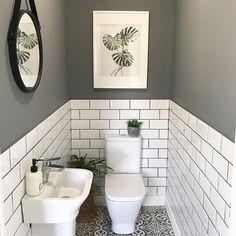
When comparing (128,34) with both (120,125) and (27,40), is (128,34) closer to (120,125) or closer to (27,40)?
(120,125)

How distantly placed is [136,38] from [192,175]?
1420mm

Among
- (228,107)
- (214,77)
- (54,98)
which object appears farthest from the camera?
(54,98)

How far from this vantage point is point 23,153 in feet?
4.85

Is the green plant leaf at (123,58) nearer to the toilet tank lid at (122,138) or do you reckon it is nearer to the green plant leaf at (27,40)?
the toilet tank lid at (122,138)

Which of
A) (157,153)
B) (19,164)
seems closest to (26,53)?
(19,164)

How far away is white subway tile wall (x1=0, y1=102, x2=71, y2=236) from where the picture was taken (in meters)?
1.28

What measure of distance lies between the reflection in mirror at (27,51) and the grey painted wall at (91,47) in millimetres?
1112

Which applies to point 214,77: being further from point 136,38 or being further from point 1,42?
point 136,38

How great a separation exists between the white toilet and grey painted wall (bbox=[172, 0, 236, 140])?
719 mm

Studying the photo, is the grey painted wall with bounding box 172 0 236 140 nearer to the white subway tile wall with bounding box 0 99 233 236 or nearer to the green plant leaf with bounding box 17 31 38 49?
the white subway tile wall with bounding box 0 99 233 236

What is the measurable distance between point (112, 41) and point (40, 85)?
→ 114 cm

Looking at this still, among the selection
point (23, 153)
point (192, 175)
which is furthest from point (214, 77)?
point (23, 153)

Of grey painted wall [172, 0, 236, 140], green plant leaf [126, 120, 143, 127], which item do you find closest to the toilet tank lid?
green plant leaf [126, 120, 143, 127]

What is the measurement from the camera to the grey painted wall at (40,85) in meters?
1.28
